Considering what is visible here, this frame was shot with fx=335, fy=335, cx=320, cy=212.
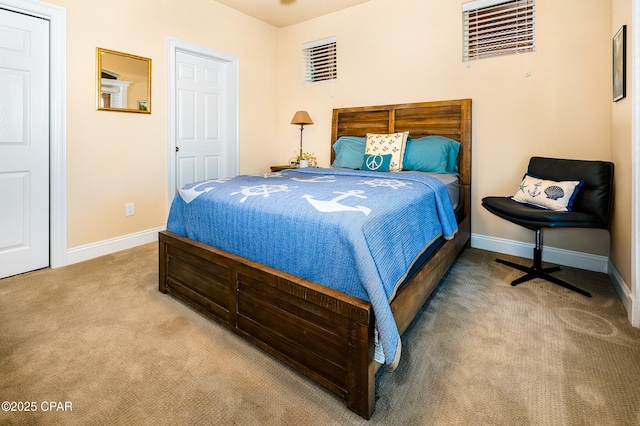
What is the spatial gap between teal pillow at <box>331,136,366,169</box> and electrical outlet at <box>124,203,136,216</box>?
2080mm

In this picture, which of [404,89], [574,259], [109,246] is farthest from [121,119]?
[574,259]

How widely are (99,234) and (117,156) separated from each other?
0.73 meters

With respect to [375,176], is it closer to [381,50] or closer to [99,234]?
[381,50]

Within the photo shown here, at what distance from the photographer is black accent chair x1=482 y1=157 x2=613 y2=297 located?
2227 millimetres

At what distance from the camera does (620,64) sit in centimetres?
218

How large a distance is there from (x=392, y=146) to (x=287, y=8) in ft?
7.22

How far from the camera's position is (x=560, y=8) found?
8.95ft

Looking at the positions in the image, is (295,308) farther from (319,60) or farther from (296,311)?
(319,60)

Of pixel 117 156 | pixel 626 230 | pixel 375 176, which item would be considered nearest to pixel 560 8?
pixel 626 230

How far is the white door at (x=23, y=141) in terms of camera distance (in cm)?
244

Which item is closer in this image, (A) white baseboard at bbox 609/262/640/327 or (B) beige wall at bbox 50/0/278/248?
(A) white baseboard at bbox 609/262/640/327

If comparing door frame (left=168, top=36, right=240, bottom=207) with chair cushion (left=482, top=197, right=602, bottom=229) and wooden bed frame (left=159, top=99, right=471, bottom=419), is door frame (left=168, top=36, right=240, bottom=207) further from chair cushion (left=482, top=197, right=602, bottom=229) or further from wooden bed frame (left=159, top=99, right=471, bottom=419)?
chair cushion (left=482, top=197, right=602, bottom=229)

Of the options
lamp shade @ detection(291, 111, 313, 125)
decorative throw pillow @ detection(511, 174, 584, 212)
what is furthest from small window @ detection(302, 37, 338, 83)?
decorative throw pillow @ detection(511, 174, 584, 212)

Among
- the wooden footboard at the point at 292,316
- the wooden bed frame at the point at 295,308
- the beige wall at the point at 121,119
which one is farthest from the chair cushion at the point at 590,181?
the beige wall at the point at 121,119
